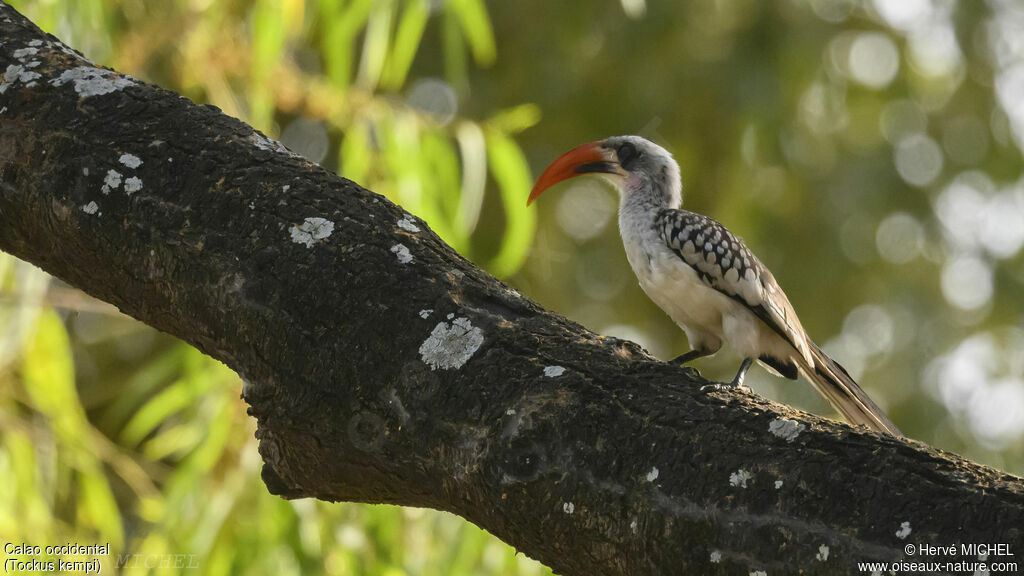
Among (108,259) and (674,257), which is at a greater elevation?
(674,257)

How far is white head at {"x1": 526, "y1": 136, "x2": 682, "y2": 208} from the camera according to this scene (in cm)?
277

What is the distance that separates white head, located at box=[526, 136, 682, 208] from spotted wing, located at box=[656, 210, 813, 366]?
0.30 meters

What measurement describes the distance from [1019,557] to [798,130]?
13.3 feet

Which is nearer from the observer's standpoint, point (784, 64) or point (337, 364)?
point (337, 364)

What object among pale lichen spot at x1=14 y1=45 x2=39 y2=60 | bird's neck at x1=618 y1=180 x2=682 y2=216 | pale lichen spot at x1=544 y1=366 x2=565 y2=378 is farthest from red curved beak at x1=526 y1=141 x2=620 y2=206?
pale lichen spot at x1=544 y1=366 x2=565 y2=378

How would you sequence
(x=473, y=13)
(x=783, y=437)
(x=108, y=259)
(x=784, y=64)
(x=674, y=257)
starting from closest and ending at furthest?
(x=783, y=437) < (x=108, y=259) < (x=674, y=257) < (x=473, y=13) < (x=784, y=64)

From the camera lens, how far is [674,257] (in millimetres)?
2387

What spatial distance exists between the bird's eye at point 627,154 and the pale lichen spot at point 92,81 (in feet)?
5.10

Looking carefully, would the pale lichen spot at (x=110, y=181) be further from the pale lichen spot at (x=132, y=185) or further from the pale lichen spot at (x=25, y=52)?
the pale lichen spot at (x=25, y=52)

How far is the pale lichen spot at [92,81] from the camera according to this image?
5.12 ft

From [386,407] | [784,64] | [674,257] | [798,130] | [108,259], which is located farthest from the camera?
[798,130]

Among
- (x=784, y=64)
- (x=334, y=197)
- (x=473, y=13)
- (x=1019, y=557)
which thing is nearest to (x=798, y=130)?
(x=784, y=64)

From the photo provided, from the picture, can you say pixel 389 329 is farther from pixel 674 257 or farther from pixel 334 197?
pixel 674 257

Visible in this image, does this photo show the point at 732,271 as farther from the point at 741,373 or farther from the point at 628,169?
the point at 628,169
